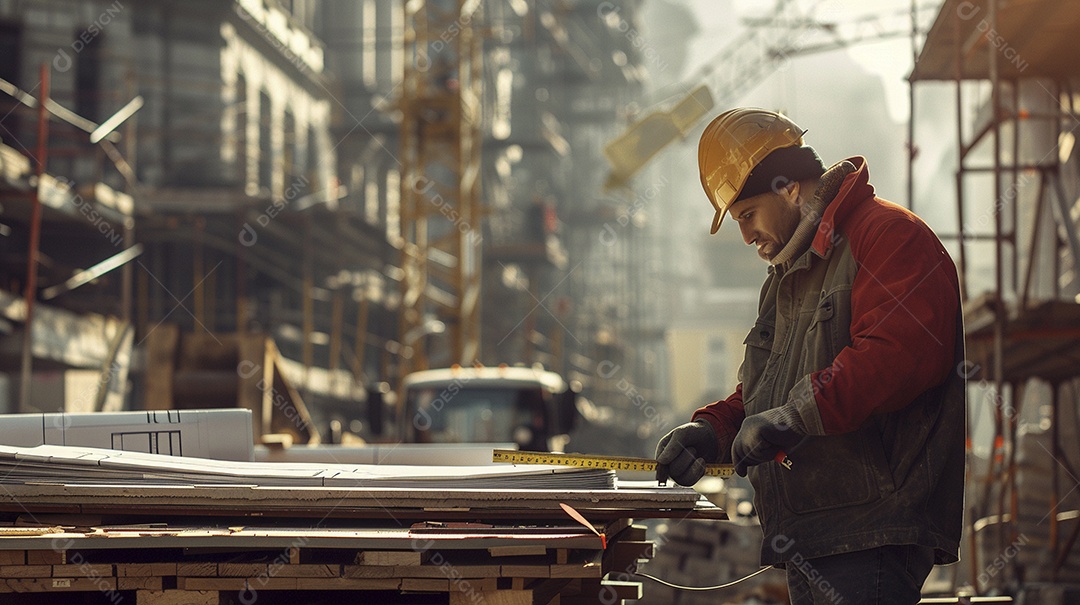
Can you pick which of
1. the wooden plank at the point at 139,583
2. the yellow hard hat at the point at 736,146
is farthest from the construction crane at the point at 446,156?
the wooden plank at the point at 139,583

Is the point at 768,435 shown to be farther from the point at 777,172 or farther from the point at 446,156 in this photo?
the point at 446,156

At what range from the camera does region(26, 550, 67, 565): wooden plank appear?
3.88 meters

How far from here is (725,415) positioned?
14.3 ft

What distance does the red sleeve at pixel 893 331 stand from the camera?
11.8 ft

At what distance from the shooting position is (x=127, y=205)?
20.3 m

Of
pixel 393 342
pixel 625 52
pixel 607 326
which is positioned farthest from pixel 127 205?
pixel 625 52

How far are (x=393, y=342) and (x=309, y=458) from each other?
23.6m

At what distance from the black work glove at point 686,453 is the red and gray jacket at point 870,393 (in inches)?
7.3

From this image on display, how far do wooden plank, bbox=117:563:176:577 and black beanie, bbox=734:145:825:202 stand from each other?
1905 mm

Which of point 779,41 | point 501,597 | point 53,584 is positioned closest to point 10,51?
point 779,41

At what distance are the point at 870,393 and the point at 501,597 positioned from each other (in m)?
1.13

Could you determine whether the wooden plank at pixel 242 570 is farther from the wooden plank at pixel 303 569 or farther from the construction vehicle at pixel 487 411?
the construction vehicle at pixel 487 411

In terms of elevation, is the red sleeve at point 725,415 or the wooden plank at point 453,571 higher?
the red sleeve at point 725,415

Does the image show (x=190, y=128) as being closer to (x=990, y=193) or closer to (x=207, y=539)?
(x=990, y=193)
